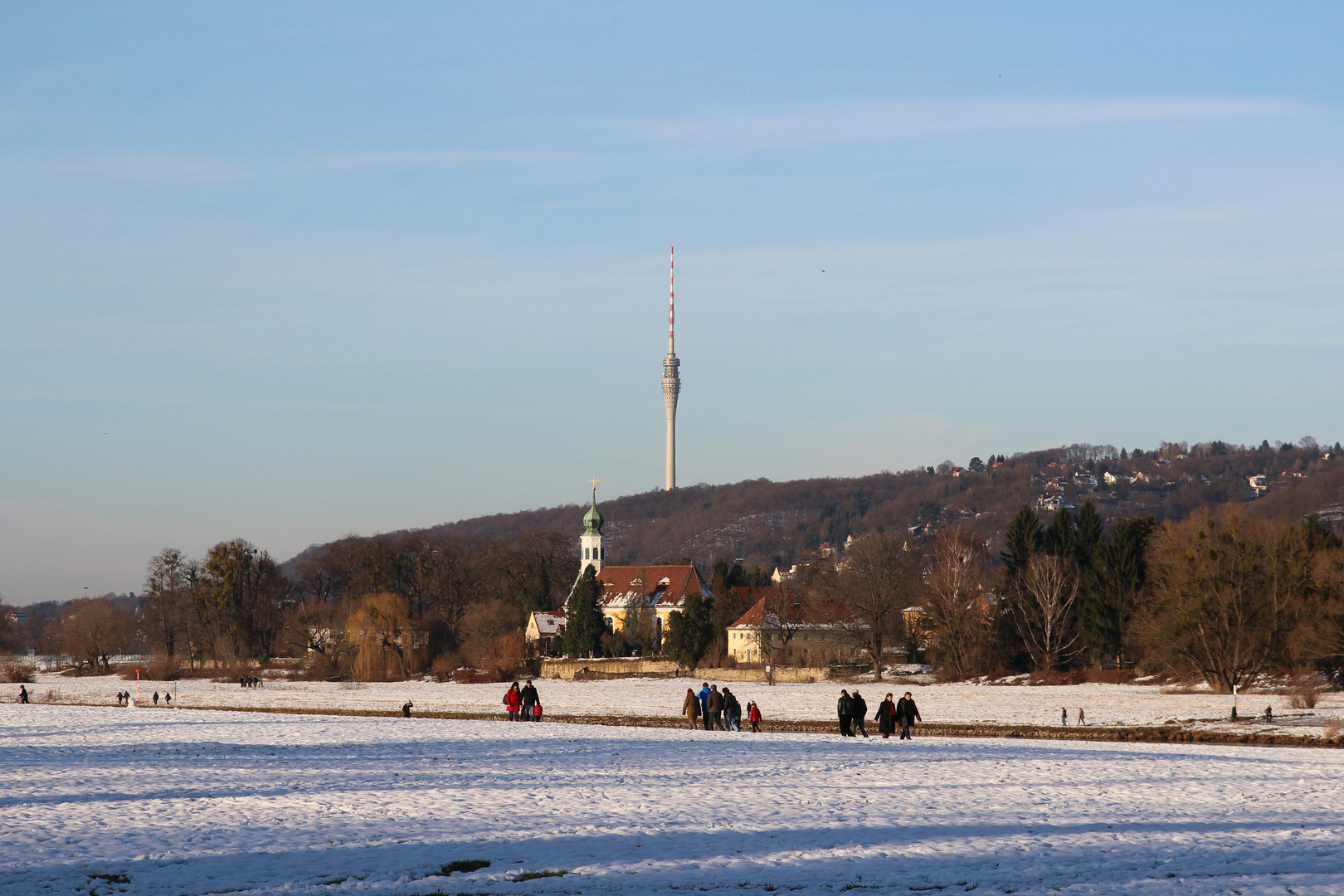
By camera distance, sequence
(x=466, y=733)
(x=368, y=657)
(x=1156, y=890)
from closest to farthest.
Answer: (x=1156, y=890) < (x=466, y=733) < (x=368, y=657)

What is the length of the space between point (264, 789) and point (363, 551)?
93174 millimetres

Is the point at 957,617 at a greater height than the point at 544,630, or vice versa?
the point at 957,617

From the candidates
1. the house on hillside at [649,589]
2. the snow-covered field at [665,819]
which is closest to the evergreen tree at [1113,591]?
the snow-covered field at [665,819]

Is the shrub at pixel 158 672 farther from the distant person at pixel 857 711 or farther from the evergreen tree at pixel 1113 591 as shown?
the distant person at pixel 857 711

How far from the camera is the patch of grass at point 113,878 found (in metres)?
14.2

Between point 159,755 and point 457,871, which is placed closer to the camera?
point 457,871

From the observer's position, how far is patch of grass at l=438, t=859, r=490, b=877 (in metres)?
14.8

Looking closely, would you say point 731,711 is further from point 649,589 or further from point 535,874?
point 649,589

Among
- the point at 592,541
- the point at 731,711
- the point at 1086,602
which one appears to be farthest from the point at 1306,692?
the point at 592,541

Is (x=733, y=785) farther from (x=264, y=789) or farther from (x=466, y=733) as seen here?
(x=466, y=733)

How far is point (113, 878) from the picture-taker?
14367 mm

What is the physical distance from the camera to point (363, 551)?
112250mm

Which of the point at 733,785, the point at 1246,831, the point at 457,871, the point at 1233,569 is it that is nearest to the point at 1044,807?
the point at 1246,831

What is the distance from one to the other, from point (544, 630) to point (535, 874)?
3624 inches
